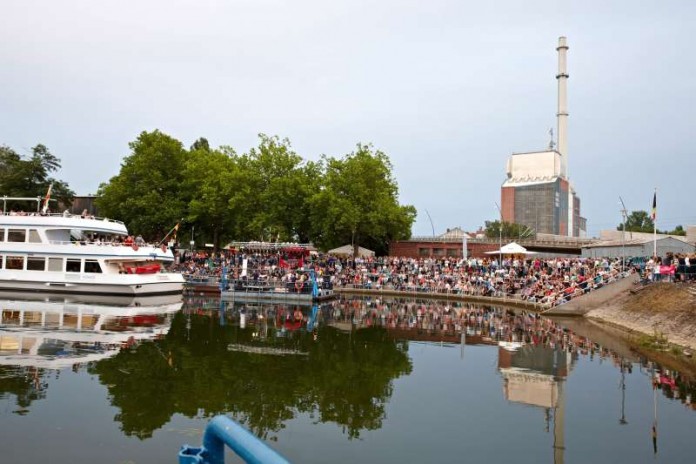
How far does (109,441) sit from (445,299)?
1334 inches

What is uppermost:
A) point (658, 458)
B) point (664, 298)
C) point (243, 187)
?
point (243, 187)

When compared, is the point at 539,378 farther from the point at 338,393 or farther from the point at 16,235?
the point at 16,235

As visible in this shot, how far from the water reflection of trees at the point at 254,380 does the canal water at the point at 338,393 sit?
0.20 feet

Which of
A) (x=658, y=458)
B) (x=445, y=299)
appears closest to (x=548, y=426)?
(x=658, y=458)

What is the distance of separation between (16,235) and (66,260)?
380 cm

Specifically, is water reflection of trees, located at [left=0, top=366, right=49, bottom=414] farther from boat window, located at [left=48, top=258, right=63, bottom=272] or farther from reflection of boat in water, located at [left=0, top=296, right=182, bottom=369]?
boat window, located at [left=48, top=258, right=63, bottom=272]

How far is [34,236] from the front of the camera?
3622 cm

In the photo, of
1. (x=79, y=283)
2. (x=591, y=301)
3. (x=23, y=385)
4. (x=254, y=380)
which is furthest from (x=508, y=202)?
(x=23, y=385)

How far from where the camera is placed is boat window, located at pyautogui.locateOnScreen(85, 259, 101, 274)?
35.8m

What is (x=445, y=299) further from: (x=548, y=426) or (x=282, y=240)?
(x=548, y=426)

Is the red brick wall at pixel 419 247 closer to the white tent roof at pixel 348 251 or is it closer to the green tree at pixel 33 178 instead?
the white tent roof at pixel 348 251

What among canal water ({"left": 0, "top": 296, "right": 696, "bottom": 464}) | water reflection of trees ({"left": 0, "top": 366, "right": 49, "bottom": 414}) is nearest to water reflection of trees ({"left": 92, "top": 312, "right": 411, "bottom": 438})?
canal water ({"left": 0, "top": 296, "right": 696, "bottom": 464})

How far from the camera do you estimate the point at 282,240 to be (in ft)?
189

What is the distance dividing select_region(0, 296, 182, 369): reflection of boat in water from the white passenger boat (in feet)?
10.6
